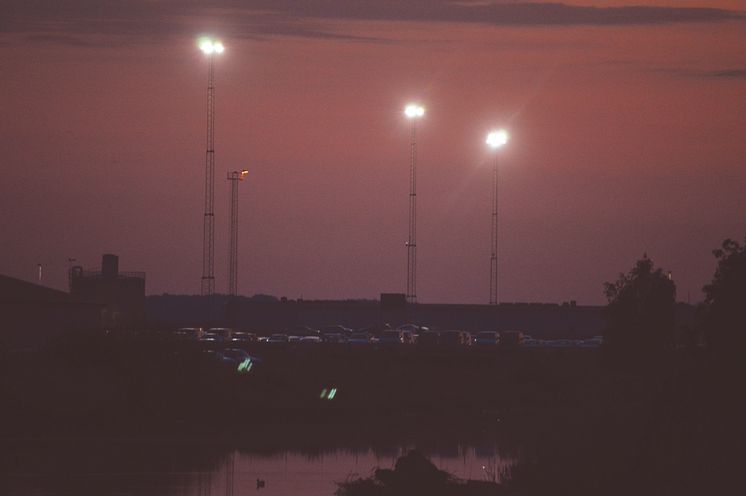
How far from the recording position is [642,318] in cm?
7262

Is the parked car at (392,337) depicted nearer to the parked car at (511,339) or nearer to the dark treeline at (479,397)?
the parked car at (511,339)

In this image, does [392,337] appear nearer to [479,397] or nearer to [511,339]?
[511,339]

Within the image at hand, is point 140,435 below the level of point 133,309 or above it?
below

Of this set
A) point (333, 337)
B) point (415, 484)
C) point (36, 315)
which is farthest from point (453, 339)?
point (415, 484)

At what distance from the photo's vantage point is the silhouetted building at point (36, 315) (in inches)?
3014

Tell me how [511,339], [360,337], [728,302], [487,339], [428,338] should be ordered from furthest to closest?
1. [487,339]
2. [360,337]
3. [511,339]
4. [428,338]
5. [728,302]

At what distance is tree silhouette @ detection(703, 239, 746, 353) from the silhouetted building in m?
40.2

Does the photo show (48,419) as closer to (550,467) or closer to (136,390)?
(136,390)

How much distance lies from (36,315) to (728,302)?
1848 inches

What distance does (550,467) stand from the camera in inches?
1412

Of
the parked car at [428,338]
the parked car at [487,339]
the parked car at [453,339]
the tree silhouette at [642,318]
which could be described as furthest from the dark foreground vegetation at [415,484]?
the parked car at [487,339]

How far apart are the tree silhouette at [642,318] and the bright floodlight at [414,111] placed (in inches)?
637

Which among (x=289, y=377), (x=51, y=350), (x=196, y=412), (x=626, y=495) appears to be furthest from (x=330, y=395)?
(x=626, y=495)

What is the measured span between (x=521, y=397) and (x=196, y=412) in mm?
Result: 20125
